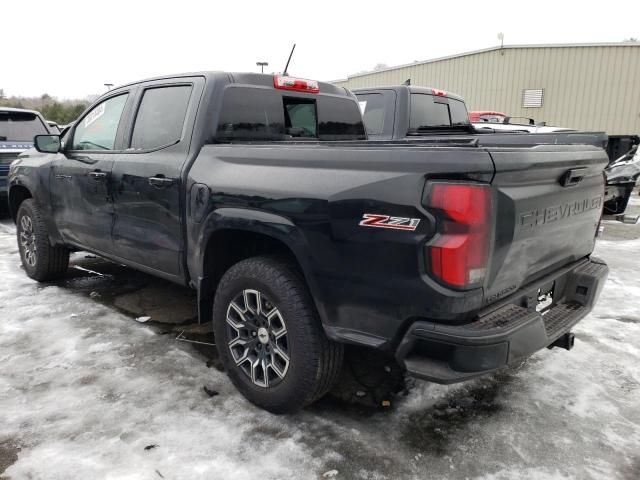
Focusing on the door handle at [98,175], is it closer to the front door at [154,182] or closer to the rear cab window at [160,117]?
the front door at [154,182]

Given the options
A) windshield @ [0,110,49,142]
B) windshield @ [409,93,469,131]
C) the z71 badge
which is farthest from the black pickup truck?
windshield @ [0,110,49,142]

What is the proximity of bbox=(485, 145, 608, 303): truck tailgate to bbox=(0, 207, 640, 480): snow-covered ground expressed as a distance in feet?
2.77

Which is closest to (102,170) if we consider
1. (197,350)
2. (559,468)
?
(197,350)

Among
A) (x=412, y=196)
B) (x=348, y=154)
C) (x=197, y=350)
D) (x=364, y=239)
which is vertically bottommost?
(x=197, y=350)

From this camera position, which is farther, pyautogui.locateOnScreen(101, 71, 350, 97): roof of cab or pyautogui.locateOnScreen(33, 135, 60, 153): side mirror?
pyautogui.locateOnScreen(33, 135, 60, 153): side mirror

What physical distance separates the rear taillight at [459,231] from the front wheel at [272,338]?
80 cm

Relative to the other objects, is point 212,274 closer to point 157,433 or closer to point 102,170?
point 157,433

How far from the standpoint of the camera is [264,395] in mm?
2789

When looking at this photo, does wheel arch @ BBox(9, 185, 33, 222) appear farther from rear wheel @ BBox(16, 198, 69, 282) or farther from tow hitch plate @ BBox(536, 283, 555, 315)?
tow hitch plate @ BBox(536, 283, 555, 315)

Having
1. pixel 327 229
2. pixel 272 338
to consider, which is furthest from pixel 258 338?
pixel 327 229

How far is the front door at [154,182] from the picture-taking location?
3.27 meters

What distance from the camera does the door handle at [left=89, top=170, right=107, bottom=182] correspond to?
385 centimetres

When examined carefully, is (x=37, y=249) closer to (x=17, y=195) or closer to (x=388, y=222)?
(x=17, y=195)

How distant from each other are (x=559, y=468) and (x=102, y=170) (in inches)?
141
